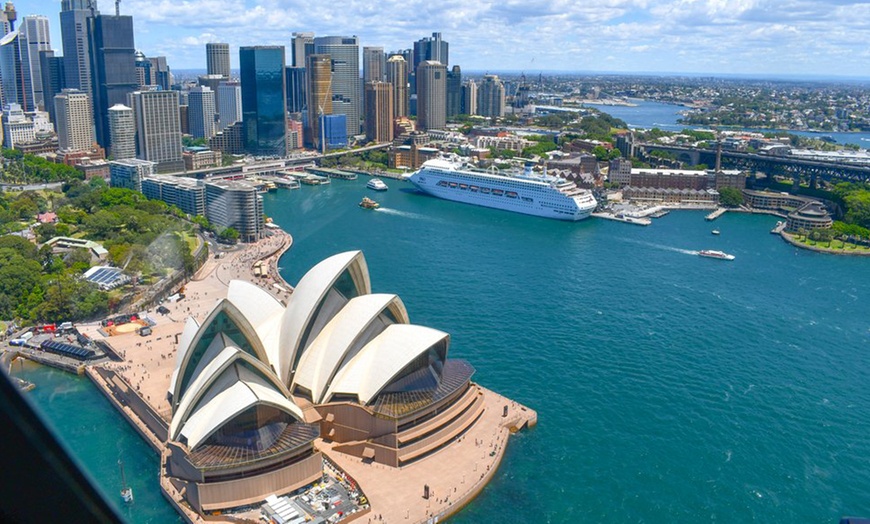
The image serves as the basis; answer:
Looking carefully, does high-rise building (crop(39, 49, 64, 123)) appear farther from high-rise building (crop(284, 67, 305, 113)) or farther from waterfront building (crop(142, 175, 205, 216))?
waterfront building (crop(142, 175, 205, 216))

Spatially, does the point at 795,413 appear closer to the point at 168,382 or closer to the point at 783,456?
the point at 783,456

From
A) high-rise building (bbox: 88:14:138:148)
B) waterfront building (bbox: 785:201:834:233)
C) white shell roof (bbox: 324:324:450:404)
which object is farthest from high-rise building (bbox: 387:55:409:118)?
white shell roof (bbox: 324:324:450:404)

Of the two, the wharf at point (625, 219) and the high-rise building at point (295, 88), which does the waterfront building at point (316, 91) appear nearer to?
the high-rise building at point (295, 88)

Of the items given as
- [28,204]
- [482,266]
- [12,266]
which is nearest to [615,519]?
[482,266]

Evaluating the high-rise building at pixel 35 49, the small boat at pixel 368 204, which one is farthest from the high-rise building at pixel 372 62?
the small boat at pixel 368 204

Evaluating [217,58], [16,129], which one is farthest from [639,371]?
[217,58]
